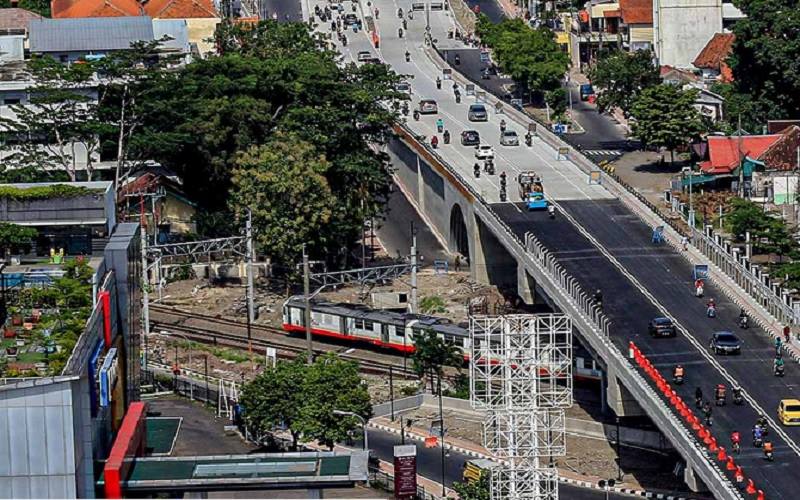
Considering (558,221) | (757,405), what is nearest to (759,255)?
(558,221)

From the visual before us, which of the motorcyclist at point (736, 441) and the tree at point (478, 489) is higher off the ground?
the motorcyclist at point (736, 441)

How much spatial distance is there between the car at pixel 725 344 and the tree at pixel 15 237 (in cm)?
4127

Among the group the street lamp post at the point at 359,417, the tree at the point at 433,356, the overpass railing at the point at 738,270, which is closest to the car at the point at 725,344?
the overpass railing at the point at 738,270

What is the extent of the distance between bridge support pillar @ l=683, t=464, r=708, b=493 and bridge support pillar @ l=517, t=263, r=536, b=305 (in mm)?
42062

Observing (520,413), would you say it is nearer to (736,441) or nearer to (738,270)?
(736,441)

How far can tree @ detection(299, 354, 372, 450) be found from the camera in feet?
436

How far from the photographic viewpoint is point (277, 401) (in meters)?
135

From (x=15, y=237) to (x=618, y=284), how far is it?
48555 millimetres

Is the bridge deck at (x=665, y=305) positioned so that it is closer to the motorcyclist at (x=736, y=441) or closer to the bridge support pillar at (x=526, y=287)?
the motorcyclist at (x=736, y=441)

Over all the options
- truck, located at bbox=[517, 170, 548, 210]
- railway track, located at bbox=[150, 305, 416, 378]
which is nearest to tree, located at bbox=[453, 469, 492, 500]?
railway track, located at bbox=[150, 305, 416, 378]

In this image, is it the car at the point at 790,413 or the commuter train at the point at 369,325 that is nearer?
the car at the point at 790,413

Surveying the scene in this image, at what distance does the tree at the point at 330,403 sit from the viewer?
133000 millimetres

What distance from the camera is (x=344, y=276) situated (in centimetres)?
17588

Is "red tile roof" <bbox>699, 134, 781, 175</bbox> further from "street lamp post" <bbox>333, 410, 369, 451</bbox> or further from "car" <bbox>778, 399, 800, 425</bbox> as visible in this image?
"car" <bbox>778, 399, 800, 425</bbox>
